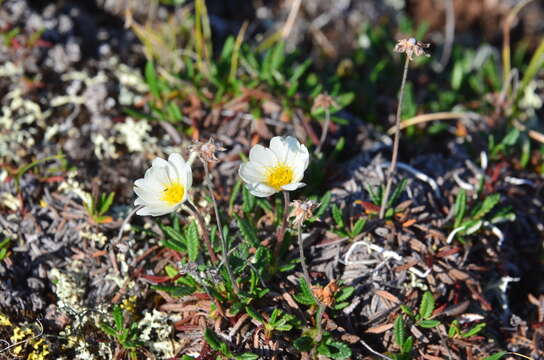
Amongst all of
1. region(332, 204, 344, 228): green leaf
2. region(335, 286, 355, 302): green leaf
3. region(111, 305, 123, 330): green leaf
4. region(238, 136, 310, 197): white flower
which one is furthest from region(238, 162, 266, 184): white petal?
region(111, 305, 123, 330): green leaf

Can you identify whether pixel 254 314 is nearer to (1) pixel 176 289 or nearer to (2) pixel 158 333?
(1) pixel 176 289

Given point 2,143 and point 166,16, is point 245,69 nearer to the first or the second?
point 166,16

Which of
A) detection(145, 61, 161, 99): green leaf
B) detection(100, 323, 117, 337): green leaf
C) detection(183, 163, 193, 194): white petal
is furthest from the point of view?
detection(145, 61, 161, 99): green leaf

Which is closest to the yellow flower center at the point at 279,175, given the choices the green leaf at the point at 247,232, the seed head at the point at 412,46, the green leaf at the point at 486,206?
the green leaf at the point at 247,232

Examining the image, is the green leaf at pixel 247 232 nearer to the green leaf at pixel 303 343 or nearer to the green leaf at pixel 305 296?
the green leaf at pixel 305 296

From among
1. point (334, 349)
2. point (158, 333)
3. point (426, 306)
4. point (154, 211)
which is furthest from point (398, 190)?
point (158, 333)

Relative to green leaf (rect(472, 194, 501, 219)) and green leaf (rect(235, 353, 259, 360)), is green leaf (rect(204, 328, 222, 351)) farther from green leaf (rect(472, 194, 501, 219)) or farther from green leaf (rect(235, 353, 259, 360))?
green leaf (rect(472, 194, 501, 219))
